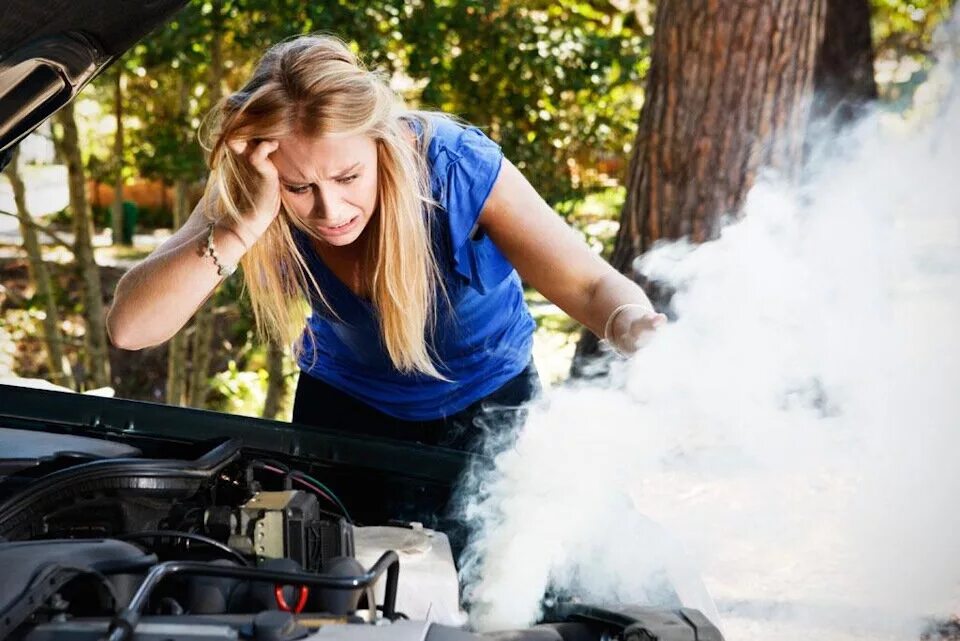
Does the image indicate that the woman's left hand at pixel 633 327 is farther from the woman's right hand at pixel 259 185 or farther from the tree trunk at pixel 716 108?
the tree trunk at pixel 716 108

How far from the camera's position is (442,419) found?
2.92 metres

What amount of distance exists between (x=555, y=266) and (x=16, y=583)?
142 centimetres

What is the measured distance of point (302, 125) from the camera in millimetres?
2398

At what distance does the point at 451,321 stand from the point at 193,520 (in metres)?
0.90

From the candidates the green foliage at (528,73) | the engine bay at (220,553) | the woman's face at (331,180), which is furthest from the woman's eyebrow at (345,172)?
the green foliage at (528,73)

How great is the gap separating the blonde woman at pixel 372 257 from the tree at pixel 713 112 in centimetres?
269

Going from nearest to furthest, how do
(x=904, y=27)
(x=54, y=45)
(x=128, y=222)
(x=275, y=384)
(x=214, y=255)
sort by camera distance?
(x=54, y=45) < (x=214, y=255) < (x=275, y=384) < (x=904, y=27) < (x=128, y=222)

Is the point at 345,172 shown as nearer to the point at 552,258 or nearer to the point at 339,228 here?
the point at 339,228

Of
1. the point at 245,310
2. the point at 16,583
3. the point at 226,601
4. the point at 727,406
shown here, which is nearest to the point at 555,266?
the point at 727,406

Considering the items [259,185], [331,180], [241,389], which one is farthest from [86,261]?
[331,180]

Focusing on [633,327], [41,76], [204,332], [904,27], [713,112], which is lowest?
[204,332]

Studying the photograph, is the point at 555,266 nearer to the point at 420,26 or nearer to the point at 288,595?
the point at 288,595

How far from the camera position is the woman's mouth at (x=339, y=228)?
2.48 m

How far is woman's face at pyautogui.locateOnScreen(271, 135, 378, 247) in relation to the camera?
7.86ft
